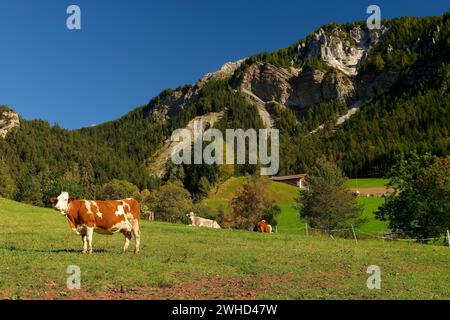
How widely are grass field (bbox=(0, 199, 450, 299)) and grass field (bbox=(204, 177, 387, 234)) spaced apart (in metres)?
54.9

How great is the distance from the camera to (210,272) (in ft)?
64.3

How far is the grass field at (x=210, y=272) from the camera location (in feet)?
50.6

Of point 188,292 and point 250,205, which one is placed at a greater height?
point 250,205

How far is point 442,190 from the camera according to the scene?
2303 inches

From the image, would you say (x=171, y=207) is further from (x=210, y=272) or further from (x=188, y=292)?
(x=188, y=292)

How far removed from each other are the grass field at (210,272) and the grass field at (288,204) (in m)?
54.9

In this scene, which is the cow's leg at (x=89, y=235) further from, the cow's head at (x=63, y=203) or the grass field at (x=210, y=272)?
the cow's head at (x=63, y=203)

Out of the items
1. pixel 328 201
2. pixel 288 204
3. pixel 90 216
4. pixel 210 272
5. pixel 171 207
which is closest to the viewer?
pixel 210 272

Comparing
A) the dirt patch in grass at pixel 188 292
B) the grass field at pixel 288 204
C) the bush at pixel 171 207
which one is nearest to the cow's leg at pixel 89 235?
the dirt patch in grass at pixel 188 292

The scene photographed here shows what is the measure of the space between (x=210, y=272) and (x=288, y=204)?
459ft

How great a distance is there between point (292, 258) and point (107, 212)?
1043 centimetres

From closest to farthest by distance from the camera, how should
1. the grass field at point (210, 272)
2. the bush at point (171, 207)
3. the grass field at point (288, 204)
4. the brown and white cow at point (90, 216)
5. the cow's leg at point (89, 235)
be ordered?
the grass field at point (210, 272)
the cow's leg at point (89, 235)
the brown and white cow at point (90, 216)
the grass field at point (288, 204)
the bush at point (171, 207)

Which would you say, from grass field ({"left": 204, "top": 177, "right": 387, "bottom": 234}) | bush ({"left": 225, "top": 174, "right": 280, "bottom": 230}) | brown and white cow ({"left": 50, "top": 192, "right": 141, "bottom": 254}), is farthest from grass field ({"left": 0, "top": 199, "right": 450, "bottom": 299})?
bush ({"left": 225, "top": 174, "right": 280, "bottom": 230})

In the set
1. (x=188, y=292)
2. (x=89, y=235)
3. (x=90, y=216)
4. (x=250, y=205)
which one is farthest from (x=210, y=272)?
(x=250, y=205)
